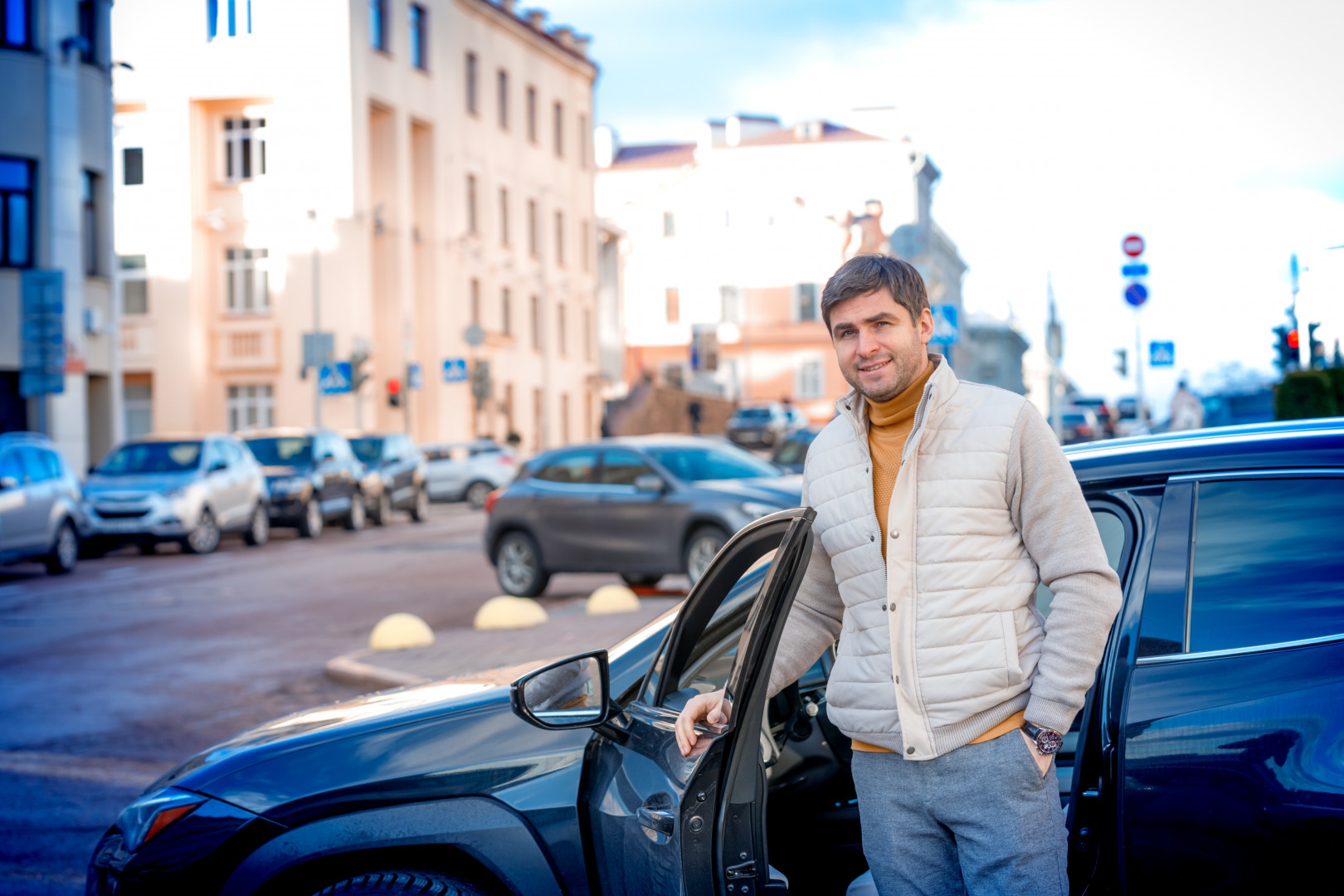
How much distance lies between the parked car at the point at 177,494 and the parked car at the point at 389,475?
15.4ft

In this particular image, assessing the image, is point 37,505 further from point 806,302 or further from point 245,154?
point 806,302

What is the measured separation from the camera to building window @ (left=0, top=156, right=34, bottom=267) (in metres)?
A: 28.9

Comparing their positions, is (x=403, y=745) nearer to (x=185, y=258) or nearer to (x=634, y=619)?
(x=634, y=619)

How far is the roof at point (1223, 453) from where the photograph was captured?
2.76 m

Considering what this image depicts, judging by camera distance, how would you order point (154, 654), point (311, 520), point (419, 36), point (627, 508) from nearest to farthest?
point (154, 654), point (627, 508), point (311, 520), point (419, 36)

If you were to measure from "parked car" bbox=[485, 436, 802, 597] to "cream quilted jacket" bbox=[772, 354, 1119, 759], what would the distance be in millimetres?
10722

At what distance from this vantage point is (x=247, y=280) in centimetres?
4353

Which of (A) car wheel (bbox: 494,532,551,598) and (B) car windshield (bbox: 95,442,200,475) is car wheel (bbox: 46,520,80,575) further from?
(A) car wheel (bbox: 494,532,551,598)

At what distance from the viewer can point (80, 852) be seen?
573 centimetres

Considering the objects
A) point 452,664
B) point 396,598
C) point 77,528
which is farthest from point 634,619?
point 77,528

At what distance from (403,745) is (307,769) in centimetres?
24

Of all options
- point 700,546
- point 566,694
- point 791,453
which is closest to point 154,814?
point 566,694

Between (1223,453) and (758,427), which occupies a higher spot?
(1223,453)

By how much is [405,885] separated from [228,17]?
417 cm
